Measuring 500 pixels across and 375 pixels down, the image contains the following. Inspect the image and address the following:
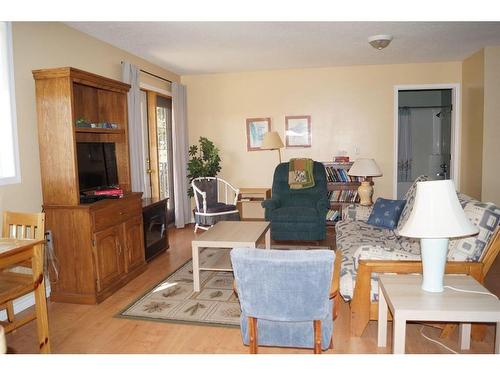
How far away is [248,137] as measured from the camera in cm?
656

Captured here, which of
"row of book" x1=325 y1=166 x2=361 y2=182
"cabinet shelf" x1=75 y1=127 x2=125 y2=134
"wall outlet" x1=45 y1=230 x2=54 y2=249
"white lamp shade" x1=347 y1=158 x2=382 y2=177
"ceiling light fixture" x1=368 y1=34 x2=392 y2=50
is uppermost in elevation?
"ceiling light fixture" x1=368 y1=34 x2=392 y2=50

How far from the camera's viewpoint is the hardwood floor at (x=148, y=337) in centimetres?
257

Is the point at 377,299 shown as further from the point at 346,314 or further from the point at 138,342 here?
the point at 138,342

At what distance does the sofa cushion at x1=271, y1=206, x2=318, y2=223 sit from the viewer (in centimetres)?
496

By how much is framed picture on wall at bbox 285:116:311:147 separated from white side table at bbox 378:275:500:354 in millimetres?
4285

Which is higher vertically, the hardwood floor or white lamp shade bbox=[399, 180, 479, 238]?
white lamp shade bbox=[399, 180, 479, 238]

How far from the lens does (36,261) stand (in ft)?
8.11

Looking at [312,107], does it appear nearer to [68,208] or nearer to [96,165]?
[96,165]

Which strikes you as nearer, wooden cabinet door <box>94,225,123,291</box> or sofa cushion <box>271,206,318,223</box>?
wooden cabinet door <box>94,225,123,291</box>

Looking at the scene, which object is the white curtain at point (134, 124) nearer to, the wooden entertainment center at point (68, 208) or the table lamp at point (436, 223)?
the wooden entertainment center at point (68, 208)

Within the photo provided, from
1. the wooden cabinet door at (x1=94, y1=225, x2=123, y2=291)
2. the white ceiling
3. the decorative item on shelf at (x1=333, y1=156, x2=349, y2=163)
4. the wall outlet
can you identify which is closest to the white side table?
the wooden cabinet door at (x1=94, y1=225, x2=123, y2=291)

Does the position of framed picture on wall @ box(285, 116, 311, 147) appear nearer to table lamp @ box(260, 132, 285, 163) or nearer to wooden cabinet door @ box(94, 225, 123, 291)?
table lamp @ box(260, 132, 285, 163)
